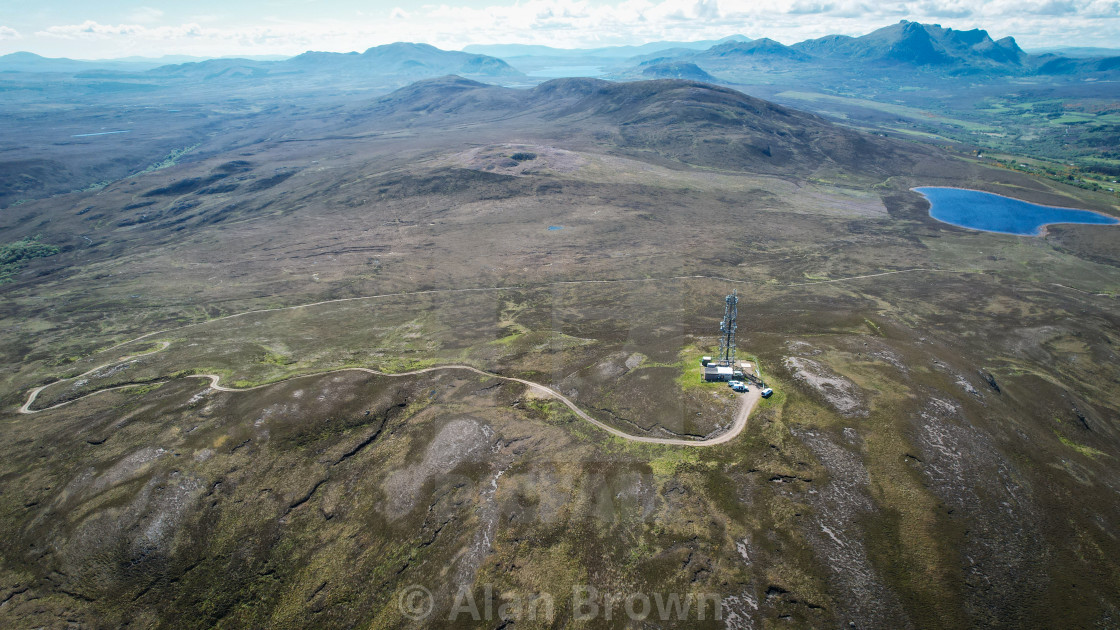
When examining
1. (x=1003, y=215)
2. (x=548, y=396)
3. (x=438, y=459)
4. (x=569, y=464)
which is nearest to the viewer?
(x=569, y=464)

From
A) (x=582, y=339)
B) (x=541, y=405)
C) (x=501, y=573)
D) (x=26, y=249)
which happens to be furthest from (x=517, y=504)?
(x=26, y=249)

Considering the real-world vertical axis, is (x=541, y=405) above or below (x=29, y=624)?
above

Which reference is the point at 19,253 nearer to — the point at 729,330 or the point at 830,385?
the point at 729,330

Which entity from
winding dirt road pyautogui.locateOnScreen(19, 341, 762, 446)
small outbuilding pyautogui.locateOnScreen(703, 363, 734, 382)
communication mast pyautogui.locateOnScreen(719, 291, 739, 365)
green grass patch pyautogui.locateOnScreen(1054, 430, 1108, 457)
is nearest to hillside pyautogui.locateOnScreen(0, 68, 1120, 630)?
winding dirt road pyautogui.locateOnScreen(19, 341, 762, 446)

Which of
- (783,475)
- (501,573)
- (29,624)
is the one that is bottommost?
(29,624)

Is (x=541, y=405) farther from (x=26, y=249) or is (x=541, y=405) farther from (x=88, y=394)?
(x=26, y=249)

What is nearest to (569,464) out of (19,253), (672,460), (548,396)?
(672,460)

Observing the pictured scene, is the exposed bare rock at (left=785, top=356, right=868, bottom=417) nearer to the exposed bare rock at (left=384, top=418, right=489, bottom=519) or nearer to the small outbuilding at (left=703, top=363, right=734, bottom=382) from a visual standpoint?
the small outbuilding at (left=703, top=363, right=734, bottom=382)

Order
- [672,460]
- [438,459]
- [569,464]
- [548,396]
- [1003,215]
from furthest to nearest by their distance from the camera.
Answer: [1003,215]
[548,396]
[438,459]
[569,464]
[672,460]
